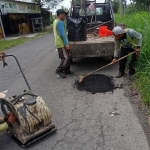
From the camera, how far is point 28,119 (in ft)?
9.30

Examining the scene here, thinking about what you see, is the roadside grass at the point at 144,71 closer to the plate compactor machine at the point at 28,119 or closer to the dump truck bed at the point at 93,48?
the dump truck bed at the point at 93,48

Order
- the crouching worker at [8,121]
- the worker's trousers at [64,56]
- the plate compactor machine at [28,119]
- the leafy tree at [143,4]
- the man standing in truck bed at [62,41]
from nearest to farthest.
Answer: the plate compactor machine at [28,119]
the crouching worker at [8,121]
the man standing in truck bed at [62,41]
the worker's trousers at [64,56]
the leafy tree at [143,4]

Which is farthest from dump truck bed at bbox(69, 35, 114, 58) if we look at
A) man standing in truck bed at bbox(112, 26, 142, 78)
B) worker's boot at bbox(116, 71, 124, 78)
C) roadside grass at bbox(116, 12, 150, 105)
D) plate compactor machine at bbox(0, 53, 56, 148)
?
plate compactor machine at bbox(0, 53, 56, 148)

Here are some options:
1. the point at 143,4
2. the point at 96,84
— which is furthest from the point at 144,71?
the point at 143,4

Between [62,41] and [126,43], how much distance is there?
170cm

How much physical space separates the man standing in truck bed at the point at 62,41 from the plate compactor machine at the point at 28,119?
8.84 feet

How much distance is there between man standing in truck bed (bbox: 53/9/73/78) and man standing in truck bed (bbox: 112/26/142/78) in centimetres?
135

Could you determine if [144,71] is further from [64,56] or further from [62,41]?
[62,41]

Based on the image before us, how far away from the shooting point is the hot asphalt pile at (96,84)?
15.6 ft

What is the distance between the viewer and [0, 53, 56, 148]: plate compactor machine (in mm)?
2838

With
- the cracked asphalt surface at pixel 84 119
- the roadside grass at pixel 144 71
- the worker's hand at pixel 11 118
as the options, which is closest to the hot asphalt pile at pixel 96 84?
the cracked asphalt surface at pixel 84 119

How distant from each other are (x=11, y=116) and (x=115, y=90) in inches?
98.8

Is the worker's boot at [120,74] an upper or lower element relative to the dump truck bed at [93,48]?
lower

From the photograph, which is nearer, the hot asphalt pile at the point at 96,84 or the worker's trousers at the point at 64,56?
the hot asphalt pile at the point at 96,84
